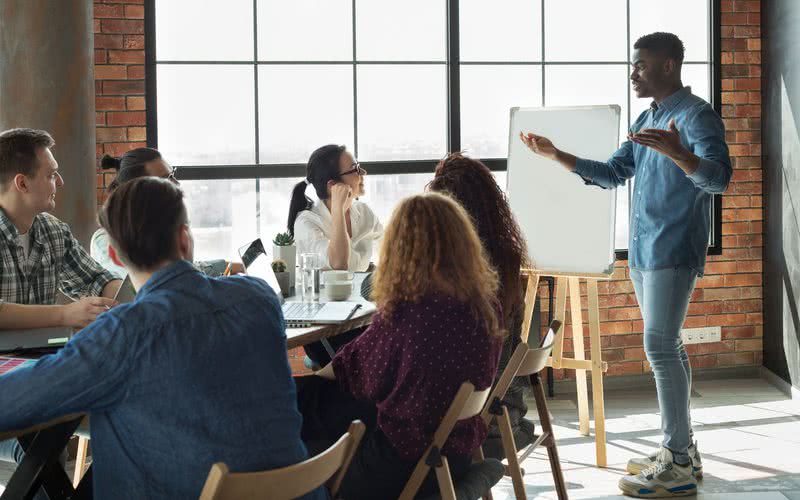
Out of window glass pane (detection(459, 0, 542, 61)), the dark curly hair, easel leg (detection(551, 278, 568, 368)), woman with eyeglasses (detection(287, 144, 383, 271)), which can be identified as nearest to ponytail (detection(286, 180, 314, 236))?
woman with eyeglasses (detection(287, 144, 383, 271))

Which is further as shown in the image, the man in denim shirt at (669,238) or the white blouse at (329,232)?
the white blouse at (329,232)

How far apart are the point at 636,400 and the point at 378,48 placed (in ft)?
7.53

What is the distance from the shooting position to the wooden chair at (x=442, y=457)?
2340 millimetres

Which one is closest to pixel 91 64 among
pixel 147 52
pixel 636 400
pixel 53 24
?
pixel 53 24

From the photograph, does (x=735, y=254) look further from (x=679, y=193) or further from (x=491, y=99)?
(x=679, y=193)

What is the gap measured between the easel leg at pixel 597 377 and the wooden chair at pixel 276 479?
2.49 metres

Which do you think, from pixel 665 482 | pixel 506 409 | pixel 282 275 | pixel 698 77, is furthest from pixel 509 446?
pixel 698 77

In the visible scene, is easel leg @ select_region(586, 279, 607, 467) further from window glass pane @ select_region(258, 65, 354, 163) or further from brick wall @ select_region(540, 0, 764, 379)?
window glass pane @ select_region(258, 65, 354, 163)

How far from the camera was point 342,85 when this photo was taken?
17.6ft

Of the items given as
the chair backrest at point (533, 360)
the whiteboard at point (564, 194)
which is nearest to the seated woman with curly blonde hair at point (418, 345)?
the chair backrest at point (533, 360)

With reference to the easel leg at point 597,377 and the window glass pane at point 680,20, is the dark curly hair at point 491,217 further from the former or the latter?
the window glass pane at point 680,20

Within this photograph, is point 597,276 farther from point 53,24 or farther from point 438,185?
point 53,24

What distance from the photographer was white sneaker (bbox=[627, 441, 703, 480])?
3.91m

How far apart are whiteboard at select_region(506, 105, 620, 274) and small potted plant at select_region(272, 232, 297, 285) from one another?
1438mm
